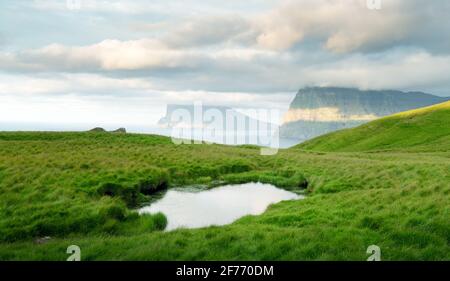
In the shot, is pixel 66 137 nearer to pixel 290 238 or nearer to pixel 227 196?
pixel 227 196

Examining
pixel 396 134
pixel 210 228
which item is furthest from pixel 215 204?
pixel 396 134

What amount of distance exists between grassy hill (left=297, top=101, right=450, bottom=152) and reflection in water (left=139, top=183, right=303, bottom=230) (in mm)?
85973

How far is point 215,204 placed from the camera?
25.7 metres

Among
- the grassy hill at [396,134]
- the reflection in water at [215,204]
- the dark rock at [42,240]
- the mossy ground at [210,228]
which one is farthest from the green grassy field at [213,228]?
the grassy hill at [396,134]

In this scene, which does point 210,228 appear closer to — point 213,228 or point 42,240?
point 213,228

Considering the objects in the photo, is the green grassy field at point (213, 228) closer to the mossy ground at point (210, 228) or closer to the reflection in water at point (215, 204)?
the mossy ground at point (210, 228)

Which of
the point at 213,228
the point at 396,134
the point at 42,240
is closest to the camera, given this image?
the point at 42,240

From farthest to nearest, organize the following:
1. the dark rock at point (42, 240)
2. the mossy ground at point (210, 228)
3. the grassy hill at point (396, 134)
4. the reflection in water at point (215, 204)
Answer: the grassy hill at point (396, 134), the reflection in water at point (215, 204), the dark rock at point (42, 240), the mossy ground at point (210, 228)

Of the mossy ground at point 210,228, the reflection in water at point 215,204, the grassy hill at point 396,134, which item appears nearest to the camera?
the mossy ground at point 210,228

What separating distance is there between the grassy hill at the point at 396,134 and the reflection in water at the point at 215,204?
282 feet

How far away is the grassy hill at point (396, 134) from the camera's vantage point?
11469 cm

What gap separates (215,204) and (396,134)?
384ft
